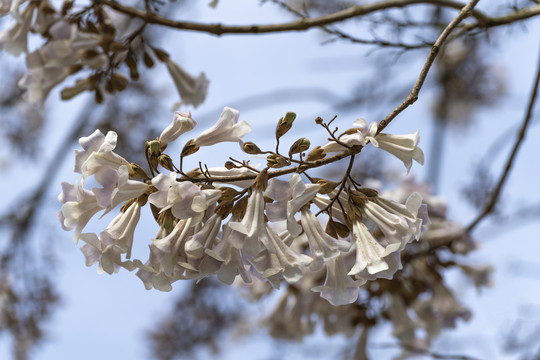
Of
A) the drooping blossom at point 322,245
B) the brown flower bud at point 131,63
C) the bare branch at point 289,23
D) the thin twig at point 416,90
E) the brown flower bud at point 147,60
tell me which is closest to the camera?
the thin twig at point 416,90

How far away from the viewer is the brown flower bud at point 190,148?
Answer: 1.64 meters

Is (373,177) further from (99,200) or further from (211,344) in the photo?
(99,200)

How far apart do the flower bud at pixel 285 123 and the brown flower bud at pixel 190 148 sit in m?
0.28

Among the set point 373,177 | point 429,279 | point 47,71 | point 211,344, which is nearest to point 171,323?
point 211,344

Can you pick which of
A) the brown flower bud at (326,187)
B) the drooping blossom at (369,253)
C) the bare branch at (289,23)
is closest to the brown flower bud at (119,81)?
the bare branch at (289,23)

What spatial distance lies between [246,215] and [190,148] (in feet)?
1.14

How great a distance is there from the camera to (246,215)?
1.41m

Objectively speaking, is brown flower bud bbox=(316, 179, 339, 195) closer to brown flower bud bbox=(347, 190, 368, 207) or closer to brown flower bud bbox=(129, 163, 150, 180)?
brown flower bud bbox=(347, 190, 368, 207)

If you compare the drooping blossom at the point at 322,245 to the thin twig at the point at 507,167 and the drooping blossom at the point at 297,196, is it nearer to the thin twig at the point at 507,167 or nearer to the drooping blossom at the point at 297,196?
the drooping blossom at the point at 297,196

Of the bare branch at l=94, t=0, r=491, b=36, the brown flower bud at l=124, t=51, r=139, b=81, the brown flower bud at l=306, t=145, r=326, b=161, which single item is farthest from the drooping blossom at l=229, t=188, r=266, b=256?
the brown flower bud at l=124, t=51, r=139, b=81

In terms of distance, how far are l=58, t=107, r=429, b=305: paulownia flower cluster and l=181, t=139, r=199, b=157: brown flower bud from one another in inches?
5.6

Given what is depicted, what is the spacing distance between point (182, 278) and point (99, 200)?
0.29 meters

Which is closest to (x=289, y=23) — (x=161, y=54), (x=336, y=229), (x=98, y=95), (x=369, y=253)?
(x=161, y=54)

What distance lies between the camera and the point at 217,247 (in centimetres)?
141
